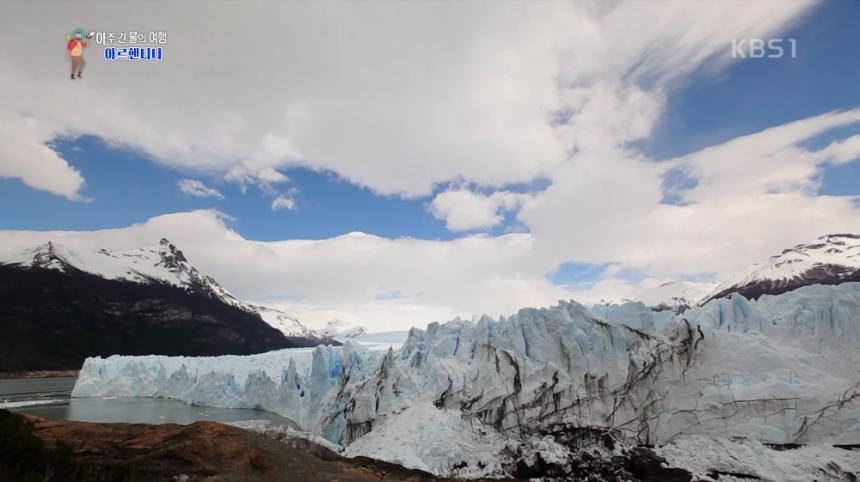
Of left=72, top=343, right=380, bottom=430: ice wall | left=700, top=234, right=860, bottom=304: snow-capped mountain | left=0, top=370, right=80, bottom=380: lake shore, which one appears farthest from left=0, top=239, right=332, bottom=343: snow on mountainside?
left=700, top=234, right=860, bottom=304: snow-capped mountain

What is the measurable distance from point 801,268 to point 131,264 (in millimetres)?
204070

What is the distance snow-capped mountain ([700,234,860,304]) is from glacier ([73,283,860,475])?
9583 centimetres

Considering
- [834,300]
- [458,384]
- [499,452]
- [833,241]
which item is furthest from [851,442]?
[833,241]

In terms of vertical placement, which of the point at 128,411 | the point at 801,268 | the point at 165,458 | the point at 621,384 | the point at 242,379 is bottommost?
the point at 128,411

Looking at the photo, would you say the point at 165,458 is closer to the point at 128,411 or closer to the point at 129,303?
the point at 128,411

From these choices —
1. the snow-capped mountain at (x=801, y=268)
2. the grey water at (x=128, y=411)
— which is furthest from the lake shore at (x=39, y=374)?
the snow-capped mountain at (x=801, y=268)

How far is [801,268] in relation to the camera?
11156cm

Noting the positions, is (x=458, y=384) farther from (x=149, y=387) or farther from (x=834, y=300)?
(x=149, y=387)

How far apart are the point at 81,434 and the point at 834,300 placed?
88.3 feet

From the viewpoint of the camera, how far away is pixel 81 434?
38.1 ft

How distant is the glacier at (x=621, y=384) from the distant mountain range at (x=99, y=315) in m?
88.7

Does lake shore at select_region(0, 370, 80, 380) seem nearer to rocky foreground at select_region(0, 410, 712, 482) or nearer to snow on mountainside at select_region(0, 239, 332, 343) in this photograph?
snow on mountainside at select_region(0, 239, 332, 343)

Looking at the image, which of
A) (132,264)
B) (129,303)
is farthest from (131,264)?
(129,303)

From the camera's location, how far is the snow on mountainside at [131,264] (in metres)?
129
